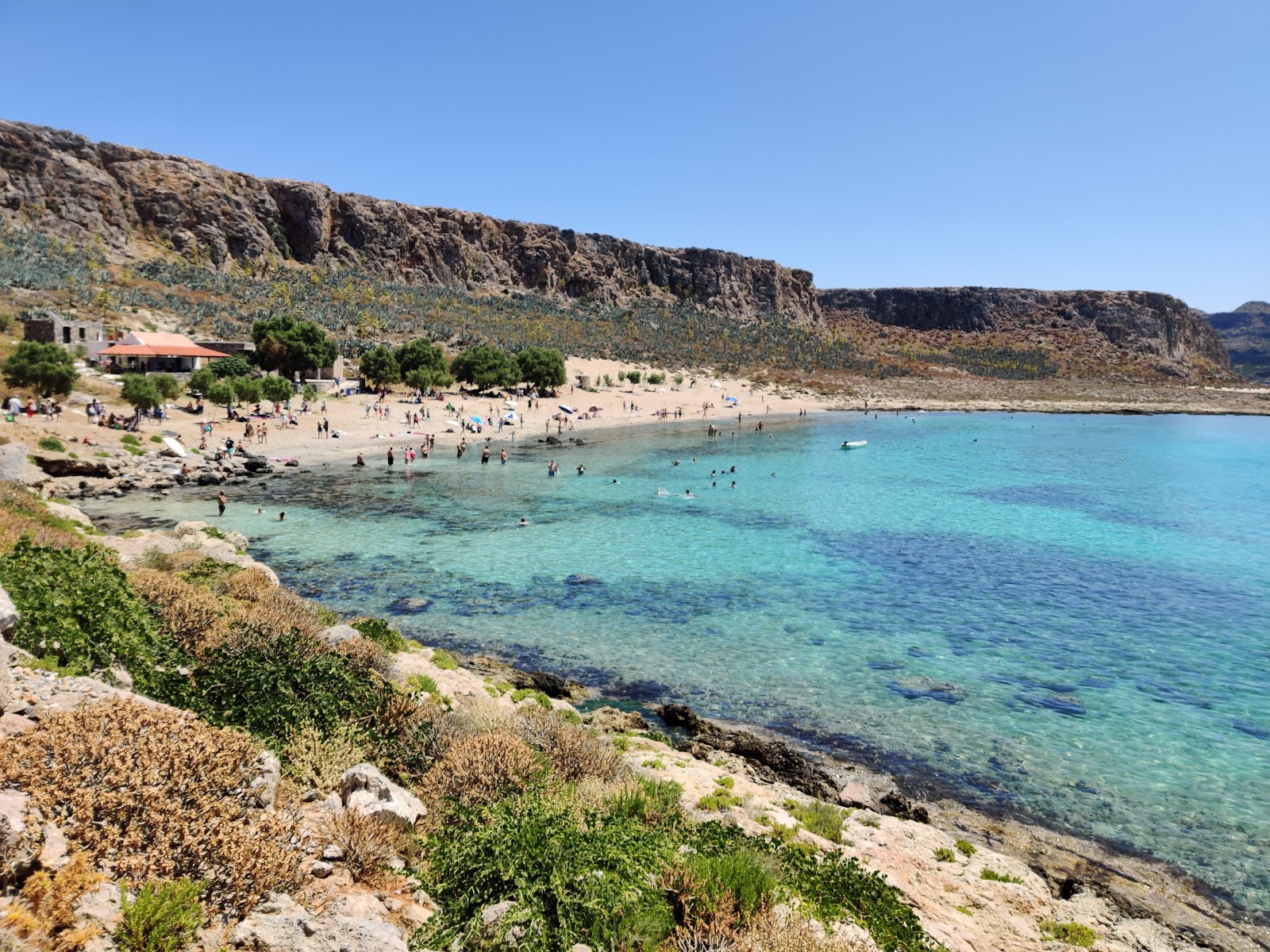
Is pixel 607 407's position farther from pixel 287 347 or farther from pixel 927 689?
pixel 927 689

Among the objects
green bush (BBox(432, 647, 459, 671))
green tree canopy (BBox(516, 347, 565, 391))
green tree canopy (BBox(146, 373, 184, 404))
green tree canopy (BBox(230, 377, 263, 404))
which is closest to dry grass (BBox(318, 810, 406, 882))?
green bush (BBox(432, 647, 459, 671))

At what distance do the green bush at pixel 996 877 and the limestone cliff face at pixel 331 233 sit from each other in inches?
4838

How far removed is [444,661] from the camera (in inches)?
598

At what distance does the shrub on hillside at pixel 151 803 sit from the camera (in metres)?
4.96

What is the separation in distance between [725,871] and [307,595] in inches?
725

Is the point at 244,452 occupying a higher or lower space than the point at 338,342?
lower

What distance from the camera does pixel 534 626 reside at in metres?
19.8

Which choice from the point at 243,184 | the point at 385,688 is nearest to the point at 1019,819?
the point at 385,688

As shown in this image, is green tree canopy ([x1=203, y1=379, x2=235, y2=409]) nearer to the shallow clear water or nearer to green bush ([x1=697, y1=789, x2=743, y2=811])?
the shallow clear water

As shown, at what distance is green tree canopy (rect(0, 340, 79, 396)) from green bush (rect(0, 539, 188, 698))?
41132 mm

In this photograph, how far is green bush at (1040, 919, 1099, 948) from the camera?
8.01 meters

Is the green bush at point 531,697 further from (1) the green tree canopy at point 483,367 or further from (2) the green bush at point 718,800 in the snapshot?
(1) the green tree canopy at point 483,367

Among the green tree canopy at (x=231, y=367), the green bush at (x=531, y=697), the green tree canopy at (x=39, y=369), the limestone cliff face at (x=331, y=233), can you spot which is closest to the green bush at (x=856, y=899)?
the green bush at (x=531, y=697)

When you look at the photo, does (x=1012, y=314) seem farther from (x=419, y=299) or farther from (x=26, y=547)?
(x=26, y=547)
